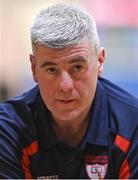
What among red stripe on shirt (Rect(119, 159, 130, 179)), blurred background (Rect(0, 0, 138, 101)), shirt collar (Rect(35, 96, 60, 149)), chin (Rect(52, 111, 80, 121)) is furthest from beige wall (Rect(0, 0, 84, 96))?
red stripe on shirt (Rect(119, 159, 130, 179))

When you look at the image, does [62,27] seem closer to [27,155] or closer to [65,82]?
[65,82]

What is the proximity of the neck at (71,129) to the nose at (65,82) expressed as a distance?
0.16 meters

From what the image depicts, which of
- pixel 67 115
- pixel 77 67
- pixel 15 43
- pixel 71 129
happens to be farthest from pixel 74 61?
pixel 15 43

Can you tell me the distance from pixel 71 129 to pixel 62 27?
314 mm

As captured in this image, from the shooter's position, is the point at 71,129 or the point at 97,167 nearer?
the point at 97,167

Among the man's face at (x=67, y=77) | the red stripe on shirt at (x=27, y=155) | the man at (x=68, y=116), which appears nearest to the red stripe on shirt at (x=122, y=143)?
the man at (x=68, y=116)

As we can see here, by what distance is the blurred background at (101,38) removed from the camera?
1.99 metres

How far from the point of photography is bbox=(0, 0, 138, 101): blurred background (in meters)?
1.99

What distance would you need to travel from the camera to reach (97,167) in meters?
1.19

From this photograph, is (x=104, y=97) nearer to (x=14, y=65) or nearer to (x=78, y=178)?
(x=78, y=178)

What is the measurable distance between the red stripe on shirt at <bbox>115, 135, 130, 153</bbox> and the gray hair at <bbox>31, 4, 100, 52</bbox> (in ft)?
0.78

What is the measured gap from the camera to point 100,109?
1.26 meters

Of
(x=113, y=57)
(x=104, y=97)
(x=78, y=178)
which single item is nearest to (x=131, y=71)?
(x=113, y=57)

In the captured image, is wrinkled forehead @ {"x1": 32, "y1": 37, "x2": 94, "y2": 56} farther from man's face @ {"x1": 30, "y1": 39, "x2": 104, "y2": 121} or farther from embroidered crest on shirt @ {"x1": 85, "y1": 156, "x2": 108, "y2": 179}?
embroidered crest on shirt @ {"x1": 85, "y1": 156, "x2": 108, "y2": 179}
